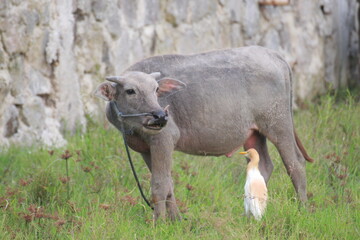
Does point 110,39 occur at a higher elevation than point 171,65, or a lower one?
lower

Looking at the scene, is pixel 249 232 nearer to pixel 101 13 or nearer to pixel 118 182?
pixel 118 182

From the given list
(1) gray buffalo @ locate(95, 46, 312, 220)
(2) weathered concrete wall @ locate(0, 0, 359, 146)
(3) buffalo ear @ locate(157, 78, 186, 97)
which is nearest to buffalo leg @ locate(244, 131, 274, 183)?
(1) gray buffalo @ locate(95, 46, 312, 220)

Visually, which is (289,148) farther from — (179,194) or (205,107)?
(179,194)

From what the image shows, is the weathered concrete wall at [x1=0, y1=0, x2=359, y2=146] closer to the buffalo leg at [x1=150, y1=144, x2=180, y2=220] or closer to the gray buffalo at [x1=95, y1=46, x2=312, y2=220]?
the gray buffalo at [x1=95, y1=46, x2=312, y2=220]

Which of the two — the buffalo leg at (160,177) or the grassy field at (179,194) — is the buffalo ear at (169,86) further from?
the grassy field at (179,194)

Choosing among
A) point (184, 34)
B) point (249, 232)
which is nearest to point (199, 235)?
point (249, 232)

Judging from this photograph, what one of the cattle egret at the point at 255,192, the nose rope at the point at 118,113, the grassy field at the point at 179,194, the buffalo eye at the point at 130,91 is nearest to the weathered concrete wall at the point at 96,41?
the grassy field at the point at 179,194

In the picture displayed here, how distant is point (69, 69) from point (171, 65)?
2.55 m

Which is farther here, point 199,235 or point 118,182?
point 118,182

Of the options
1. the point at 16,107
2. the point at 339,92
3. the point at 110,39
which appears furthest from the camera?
the point at 339,92

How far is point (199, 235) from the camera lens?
5.38 metres

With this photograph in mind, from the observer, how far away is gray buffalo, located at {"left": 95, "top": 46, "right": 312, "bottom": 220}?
5.50m

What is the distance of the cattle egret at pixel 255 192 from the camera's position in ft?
18.4

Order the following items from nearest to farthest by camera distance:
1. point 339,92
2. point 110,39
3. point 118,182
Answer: point 118,182, point 110,39, point 339,92
